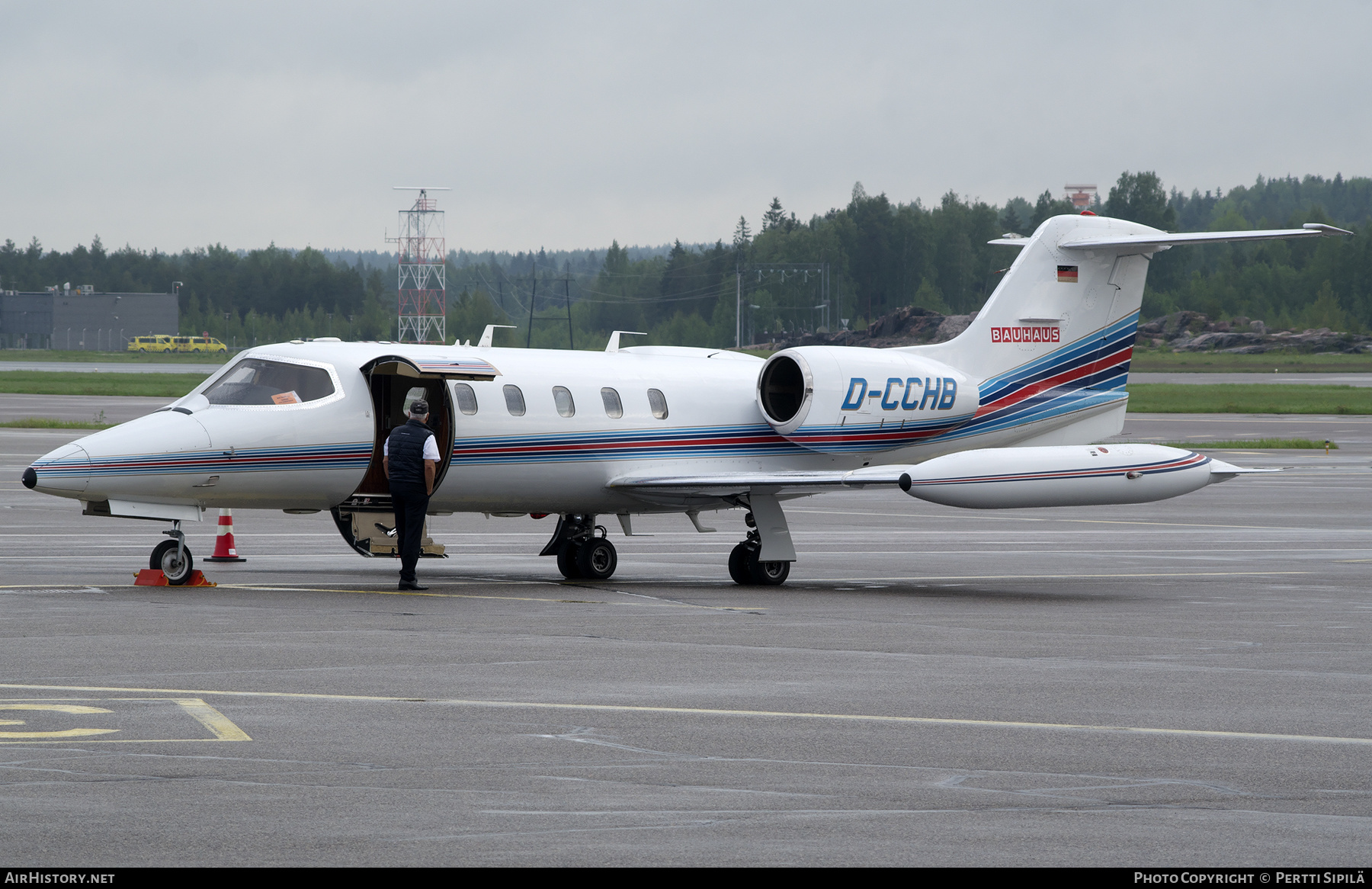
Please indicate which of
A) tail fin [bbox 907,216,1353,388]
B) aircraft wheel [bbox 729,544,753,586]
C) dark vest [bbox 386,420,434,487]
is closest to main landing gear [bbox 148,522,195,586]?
dark vest [bbox 386,420,434,487]

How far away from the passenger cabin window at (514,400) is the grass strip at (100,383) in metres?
54.9

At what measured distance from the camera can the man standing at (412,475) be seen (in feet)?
58.1

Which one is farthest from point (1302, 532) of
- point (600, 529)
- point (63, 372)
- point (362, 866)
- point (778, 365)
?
point (63, 372)

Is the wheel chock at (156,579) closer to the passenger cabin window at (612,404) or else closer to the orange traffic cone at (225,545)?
the orange traffic cone at (225,545)

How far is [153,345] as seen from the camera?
6614 inches

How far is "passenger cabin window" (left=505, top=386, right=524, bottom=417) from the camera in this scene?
19469mm

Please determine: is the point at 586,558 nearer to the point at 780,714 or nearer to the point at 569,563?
the point at 569,563

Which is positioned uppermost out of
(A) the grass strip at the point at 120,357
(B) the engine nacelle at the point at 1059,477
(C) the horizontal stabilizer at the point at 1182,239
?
(C) the horizontal stabilizer at the point at 1182,239

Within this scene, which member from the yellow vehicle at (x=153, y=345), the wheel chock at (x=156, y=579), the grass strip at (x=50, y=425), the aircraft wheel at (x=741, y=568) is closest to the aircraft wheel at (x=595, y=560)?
the aircraft wheel at (x=741, y=568)

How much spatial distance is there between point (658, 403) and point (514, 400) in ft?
7.09

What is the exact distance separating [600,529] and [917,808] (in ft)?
45.1

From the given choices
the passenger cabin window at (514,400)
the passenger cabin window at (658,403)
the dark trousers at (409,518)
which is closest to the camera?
the dark trousers at (409,518)

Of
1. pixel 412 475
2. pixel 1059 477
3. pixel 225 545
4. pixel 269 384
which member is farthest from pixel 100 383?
pixel 1059 477

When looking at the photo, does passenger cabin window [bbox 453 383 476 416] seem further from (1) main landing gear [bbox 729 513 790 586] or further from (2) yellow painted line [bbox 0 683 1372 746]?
(2) yellow painted line [bbox 0 683 1372 746]
